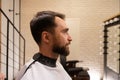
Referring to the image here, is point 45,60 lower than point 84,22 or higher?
higher

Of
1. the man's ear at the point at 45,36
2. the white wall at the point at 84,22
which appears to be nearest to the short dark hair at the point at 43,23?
the man's ear at the point at 45,36

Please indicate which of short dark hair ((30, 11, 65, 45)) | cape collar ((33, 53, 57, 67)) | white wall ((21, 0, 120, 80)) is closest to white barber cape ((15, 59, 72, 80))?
cape collar ((33, 53, 57, 67))

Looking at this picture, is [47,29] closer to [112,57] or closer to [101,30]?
[112,57]

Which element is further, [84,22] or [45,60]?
[84,22]

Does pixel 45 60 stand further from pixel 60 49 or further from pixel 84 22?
pixel 84 22

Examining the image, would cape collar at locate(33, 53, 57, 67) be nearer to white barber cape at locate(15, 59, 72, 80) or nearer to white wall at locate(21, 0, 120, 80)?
white barber cape at locate(15, 59, 72, 80)

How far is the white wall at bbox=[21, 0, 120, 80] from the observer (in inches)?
270

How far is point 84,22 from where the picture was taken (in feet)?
22.6

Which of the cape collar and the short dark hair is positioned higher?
the short dark hair

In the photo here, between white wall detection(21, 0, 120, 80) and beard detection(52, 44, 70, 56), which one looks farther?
white wall detection(21, 0, 120, 80)

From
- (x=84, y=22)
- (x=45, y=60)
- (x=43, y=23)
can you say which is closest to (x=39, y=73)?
(x=45, y=60)

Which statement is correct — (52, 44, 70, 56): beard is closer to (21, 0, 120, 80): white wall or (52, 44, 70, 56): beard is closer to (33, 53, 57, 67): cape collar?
(33, 53, 57, 67): cape collar

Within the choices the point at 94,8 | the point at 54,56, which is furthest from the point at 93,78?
the point at 54,56

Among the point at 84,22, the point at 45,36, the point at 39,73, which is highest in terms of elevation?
the point at 45,36
